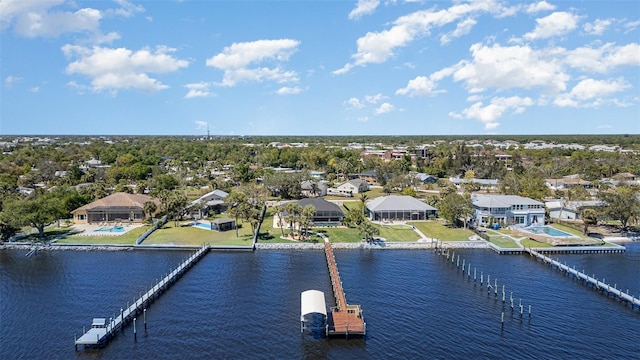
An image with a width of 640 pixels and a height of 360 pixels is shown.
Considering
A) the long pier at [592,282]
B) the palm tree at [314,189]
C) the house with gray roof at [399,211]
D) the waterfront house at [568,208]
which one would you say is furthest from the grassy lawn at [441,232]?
the palm tree at [314,189]

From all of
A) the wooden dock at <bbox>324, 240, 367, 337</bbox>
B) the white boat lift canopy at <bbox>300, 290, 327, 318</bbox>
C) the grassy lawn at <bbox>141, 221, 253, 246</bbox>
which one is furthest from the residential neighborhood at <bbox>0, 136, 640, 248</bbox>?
the white boat lift canopy at <bbox>300, 290, 327, 318</bbox>

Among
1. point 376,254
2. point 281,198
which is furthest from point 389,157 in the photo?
point 376,254

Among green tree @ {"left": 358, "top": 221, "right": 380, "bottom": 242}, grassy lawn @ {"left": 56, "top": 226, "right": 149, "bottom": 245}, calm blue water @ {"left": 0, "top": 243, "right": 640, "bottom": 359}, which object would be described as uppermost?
green tree @ {"left": 358, "top": 221, "right": 380, "bottom": 242}

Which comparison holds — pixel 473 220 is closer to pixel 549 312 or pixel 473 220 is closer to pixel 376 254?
pixel 376 254

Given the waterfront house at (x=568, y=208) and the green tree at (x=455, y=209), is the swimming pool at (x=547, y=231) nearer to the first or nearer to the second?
the waterfront house at (x=568, y=208)

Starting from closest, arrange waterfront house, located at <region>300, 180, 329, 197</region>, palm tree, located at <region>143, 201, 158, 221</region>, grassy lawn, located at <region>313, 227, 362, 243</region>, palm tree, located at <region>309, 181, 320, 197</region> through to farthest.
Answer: grassy lawn, located at <region>313, 227, 362, 243</region> < palm tree, located at <region>143, 201, 158, 221</region> < palm tree, located at <region>309, 181, 320, 197</region> < waterfront house, located at <region>300, 180, 329, 197</region>

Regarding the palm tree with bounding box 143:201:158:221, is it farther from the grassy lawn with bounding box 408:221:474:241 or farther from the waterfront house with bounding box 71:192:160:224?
the grassy lawn with bounding box 408:221:474:241

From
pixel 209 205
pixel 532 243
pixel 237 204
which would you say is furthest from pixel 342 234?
pixel 209 205

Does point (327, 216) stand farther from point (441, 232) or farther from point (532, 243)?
point (532, 243)
